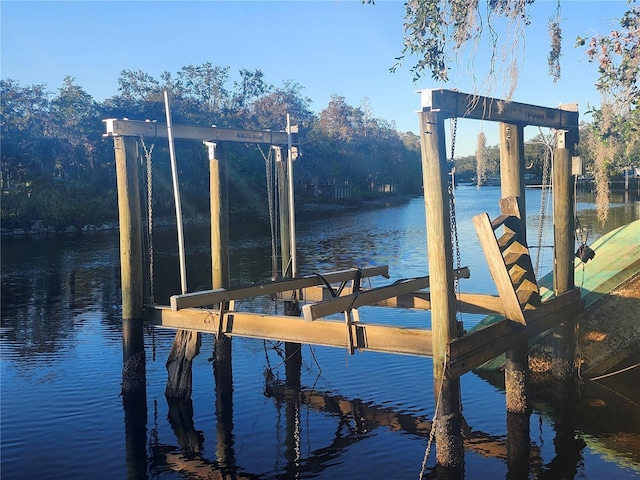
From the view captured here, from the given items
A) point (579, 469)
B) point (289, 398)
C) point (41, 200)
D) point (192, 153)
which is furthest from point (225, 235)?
point (192, 153)

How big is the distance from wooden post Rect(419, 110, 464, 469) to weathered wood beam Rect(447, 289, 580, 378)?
144mm

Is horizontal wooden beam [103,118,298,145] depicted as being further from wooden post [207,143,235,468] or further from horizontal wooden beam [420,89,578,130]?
horizontal wooden beam [420,89,578,130]

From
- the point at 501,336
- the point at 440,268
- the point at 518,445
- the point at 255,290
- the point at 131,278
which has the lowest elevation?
the point at 518,445

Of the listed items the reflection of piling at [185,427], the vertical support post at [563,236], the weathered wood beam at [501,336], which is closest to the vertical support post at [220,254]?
the reflection of piling at [185,427]

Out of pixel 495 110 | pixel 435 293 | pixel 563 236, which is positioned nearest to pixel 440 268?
pixel 435 293

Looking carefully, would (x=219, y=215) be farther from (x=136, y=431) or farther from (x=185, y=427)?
(x=136, y=431)

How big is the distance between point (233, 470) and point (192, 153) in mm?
50661

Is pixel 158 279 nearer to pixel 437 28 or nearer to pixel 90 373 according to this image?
pixel 90 373

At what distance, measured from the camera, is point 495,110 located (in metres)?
8.02

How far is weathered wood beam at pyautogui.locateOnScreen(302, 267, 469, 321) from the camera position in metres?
7.74

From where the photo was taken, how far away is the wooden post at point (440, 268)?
692cm

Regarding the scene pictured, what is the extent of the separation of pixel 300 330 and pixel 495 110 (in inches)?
139

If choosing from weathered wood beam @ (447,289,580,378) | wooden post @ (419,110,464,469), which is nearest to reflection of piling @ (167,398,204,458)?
wooden post @ (419,110,464,469)

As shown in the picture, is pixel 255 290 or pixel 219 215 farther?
pixel 219 215
